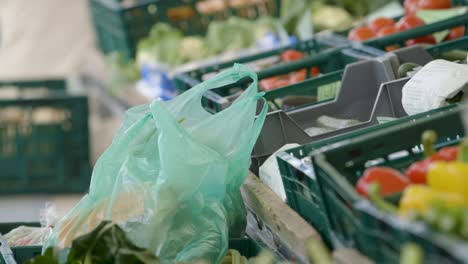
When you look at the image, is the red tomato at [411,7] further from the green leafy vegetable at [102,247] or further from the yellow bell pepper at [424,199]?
the yellow bell pepper at [424,199]

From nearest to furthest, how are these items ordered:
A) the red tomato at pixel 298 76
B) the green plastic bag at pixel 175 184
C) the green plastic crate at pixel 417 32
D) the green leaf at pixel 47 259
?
the green leaf at pixel 47 259 → the green plastic bag at pixel 175 184 → the green plastic crate at pixel 417 32 → the red tomato at pixel 298 76

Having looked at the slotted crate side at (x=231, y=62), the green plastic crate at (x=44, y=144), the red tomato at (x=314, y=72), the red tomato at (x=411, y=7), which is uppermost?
the red tomato at (x=411, y=7)

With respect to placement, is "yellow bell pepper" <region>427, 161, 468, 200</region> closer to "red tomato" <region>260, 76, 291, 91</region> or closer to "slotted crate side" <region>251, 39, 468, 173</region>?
"slotted crate side" <region>251, 39, 468, 173</region>

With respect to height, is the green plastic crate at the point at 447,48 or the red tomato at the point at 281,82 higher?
the green plastic crate at the point at 447,48

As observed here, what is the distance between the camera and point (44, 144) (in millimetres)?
5059

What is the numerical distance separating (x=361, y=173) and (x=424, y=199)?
0.33 meters

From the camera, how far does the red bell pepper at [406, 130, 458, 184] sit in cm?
150

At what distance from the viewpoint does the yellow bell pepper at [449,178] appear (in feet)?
4.40

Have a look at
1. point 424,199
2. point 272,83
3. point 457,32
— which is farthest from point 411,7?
point 424,199

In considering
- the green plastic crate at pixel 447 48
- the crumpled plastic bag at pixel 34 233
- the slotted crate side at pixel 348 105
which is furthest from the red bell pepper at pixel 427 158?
the green plastic crate at pixel 447 48

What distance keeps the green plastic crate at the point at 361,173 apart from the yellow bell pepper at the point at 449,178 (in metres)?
0.11

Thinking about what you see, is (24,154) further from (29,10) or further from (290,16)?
(29,10)

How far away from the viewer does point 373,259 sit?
4.75ft

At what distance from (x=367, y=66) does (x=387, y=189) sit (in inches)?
42.6
